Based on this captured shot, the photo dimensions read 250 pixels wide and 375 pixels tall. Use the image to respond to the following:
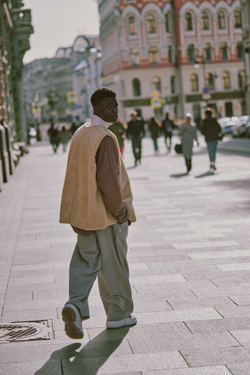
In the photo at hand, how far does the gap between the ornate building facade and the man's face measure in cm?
7303

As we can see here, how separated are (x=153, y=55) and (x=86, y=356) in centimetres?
7780

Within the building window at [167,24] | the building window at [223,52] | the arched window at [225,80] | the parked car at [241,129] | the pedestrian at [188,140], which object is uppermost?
the building window at [167,24]

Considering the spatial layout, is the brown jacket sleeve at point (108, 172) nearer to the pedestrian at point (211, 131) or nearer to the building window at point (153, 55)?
the pedestrian at point (211, 131)

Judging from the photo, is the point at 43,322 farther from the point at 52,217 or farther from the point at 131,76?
the point at 131,76

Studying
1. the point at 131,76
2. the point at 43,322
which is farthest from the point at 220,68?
the point at 43,322

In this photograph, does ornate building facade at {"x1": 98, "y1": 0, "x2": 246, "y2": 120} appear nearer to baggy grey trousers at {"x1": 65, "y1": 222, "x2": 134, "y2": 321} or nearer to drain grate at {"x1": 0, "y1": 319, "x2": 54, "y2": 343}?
drain grate at {"x1": 0, "y1": 319, "x2": 54, "y2": 343}

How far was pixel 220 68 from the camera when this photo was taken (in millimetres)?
81375

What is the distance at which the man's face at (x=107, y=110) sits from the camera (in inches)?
193

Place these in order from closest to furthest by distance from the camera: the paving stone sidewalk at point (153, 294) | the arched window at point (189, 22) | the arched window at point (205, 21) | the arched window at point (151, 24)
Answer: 1. the paving stone sidewalk at point (153, 294)
2. the arched window at point (151, 24)
3. the arched window at point (189, 22)
4. the arched window at point (205, 21)

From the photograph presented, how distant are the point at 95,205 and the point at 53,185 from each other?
12.9 meters

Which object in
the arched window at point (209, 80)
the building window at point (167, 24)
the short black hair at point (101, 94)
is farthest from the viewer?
the arched window at point (209, 80)

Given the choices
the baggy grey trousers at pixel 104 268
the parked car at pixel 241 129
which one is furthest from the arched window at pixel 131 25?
the baggy grey trousers at pixel 104 268

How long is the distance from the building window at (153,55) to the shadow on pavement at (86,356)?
3027 inches

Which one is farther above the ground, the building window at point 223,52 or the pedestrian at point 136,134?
the building window at point 223,52
